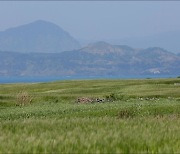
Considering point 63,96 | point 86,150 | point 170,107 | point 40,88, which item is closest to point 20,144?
point 86,150

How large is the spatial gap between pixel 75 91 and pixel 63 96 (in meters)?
Answer: 9.59

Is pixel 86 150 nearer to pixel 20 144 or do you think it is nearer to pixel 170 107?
pixel 20 144

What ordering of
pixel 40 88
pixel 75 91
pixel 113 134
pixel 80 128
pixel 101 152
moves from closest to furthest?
pixel 101 152
pixel 113 134
pixel 80 128
pixel 75 91
pixel 40 88

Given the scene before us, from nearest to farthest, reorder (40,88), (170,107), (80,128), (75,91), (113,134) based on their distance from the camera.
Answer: (113,134) < (80,128) < (170,107) < (75,91) < (40,88)

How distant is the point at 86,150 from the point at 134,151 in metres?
0.90

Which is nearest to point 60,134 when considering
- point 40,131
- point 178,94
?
point 40,131

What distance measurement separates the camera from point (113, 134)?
9461mm

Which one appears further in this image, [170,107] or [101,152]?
[170,107]

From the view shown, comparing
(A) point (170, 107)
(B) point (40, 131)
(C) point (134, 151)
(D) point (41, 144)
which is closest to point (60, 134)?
(B) point (40, 131)

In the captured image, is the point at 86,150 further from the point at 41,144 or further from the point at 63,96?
the point at 63,96

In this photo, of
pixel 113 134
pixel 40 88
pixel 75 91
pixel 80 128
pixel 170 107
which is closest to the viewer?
pixel 113 134

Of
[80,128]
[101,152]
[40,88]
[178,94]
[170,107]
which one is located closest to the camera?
[101,152]

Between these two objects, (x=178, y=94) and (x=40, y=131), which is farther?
(x=178, y=94)

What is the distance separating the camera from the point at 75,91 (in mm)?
67625
